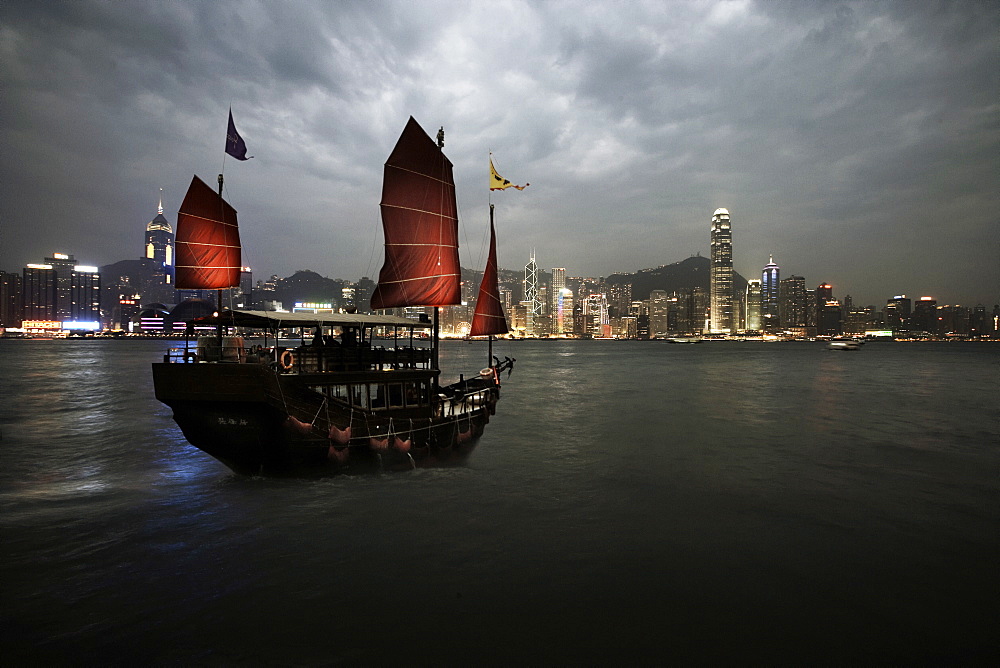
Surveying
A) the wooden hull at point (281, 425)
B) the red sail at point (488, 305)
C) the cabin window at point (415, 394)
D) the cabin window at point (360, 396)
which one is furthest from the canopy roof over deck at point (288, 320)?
the red sail at point (488, 305)

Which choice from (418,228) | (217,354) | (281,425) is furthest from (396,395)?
(418,228)

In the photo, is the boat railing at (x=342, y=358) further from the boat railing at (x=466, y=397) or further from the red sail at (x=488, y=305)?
the red sail at (x=488, y=305)

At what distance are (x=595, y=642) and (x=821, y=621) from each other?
4.26 m

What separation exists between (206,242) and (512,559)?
22.3 metres

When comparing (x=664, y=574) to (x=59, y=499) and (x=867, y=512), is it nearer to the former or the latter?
(x=867, y=512)

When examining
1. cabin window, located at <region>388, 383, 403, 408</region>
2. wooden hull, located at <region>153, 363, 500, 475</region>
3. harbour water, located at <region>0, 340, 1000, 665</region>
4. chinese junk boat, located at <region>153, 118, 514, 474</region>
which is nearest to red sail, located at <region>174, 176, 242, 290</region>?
chinese junk boat, located at <region>153, 118, 514, 474</region>

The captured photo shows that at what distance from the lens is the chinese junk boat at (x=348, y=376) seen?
558 inches

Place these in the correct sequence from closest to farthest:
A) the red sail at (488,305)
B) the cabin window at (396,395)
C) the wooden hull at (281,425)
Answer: the wooden hull at (281,425) → the cabin window at (396,395) → the red sail at (488,305)

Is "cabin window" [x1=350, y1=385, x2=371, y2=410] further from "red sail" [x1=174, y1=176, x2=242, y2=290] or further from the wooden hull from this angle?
"red sail" [x1=174, y1=176, x2=242, y2=290]

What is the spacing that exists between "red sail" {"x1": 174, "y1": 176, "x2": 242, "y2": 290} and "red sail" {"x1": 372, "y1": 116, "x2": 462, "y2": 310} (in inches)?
380

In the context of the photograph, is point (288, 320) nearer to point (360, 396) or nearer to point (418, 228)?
point (360, 396)

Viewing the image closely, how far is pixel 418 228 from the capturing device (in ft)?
65.5

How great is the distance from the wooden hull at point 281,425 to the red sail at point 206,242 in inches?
490

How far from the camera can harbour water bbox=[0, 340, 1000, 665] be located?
327 inches
